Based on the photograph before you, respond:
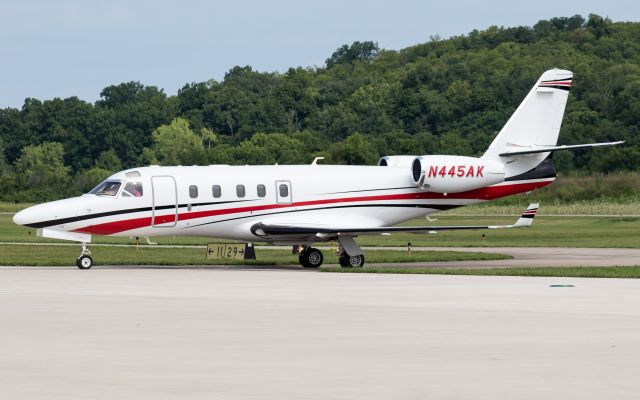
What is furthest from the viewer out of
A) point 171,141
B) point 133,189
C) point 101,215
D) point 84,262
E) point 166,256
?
point 171,141

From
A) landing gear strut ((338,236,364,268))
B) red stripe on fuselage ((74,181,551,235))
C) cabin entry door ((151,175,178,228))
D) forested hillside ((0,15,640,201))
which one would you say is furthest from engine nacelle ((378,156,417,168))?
forested hillside ((0,15,640,201))

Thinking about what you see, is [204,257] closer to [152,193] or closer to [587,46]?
[152,193]

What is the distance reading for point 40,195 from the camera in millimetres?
101000

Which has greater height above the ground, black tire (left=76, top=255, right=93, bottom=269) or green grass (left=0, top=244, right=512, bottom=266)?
black tire (left=76, top=255, right=93, bottom=269)

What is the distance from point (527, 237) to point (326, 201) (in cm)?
2039

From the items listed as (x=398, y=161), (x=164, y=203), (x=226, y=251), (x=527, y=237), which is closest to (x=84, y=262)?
(x=164, y=203)

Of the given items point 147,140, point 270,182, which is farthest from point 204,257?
point 147,140

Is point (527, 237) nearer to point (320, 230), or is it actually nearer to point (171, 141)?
point (320, 230)

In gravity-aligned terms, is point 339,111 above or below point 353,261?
above

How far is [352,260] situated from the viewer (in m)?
37.0

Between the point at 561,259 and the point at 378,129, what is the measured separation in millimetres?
90108

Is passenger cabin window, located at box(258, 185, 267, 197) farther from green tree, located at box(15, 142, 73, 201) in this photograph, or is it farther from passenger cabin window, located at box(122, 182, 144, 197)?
green tree, located at box(15, 142, 73, 201)

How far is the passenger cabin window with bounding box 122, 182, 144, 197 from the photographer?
118 feet

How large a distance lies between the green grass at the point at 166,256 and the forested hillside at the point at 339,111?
1896 inches
